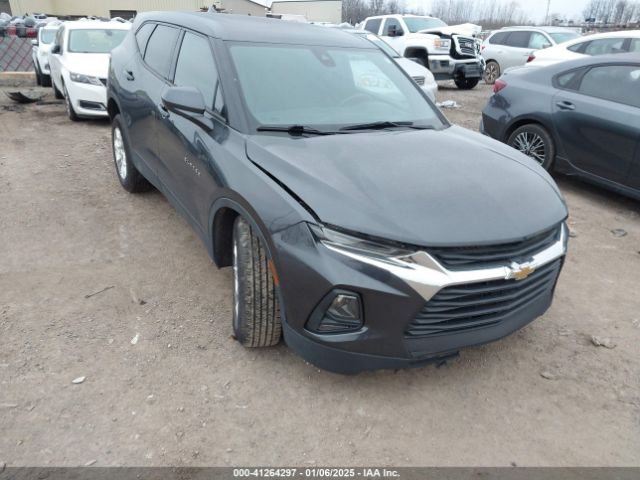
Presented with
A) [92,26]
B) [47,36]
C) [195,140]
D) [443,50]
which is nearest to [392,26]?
[443,50]

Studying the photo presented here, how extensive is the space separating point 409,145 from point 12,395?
8.19ft

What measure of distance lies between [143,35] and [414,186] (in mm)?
3332

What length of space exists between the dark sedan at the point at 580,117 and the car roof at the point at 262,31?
2714mm

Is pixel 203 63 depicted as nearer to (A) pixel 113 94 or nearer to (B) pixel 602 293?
(A) pixel 113 94

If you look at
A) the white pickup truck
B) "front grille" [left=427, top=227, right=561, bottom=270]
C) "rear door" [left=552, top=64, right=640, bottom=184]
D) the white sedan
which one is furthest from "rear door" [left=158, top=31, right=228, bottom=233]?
the white pickup truck

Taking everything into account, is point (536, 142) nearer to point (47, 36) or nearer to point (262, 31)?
point (262, 31)

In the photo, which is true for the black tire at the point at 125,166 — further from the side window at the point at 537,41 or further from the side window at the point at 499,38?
the side window at the point at 499,38

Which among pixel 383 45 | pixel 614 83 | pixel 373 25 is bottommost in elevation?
pixel 373 25

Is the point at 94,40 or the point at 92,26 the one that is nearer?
the point at 94,40

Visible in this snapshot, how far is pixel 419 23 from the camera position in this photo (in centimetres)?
1438

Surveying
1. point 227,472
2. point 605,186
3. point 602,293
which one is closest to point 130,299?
point 227,472

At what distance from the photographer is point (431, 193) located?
95.3 inches

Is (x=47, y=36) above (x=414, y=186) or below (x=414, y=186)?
below

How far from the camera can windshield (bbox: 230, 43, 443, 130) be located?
9.89ft
